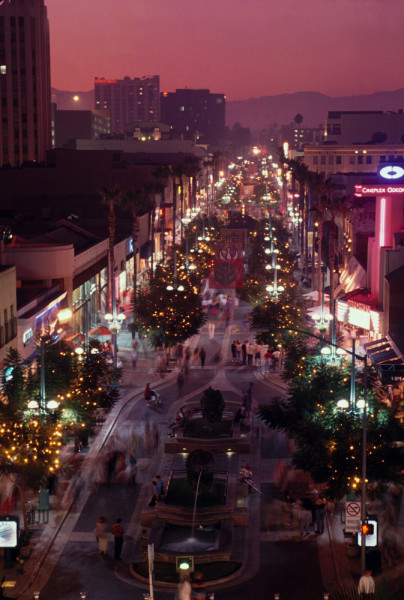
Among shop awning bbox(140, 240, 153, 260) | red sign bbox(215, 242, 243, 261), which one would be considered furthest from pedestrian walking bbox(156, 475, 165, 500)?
shop awning bbox(140, 240, 153, 260)

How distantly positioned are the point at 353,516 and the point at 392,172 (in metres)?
33.8

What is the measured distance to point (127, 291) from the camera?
91.6 metres

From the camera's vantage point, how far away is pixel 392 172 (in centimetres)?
5841

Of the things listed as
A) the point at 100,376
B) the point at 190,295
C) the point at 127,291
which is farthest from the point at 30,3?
the point at 100,376

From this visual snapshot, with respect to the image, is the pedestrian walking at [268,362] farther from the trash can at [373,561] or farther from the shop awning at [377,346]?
the trash can at [373,561]

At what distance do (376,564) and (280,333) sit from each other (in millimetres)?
31592

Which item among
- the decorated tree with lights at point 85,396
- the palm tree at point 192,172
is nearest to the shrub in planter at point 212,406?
the decorated tree with lights at point 85,396

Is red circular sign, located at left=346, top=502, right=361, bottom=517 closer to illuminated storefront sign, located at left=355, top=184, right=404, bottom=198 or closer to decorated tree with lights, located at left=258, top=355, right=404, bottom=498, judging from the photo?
decorated tree with lights, located at left=258, top=355, right=404, bottom=498

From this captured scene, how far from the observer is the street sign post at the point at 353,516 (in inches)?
1118

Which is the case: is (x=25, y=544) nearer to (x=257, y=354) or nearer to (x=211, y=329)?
(x=257, y=354)

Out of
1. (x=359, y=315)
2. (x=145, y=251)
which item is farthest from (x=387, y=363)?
(x=145, y=251)

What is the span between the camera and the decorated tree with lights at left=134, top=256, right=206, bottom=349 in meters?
62.1

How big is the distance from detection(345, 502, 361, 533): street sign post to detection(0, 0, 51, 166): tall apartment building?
496 ft

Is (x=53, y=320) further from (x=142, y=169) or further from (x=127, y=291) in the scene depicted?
(x=142, y=169)
